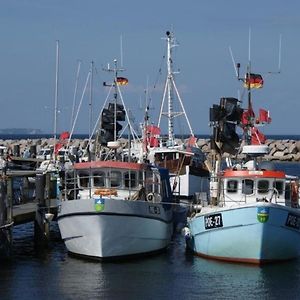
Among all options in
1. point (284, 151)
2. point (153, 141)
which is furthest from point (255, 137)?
point (284, 151)

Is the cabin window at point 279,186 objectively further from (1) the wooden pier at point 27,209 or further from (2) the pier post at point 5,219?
(2) the pier post at point 5,219

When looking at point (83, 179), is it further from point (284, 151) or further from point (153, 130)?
point (284, 151)

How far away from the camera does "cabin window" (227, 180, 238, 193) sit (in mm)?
25125

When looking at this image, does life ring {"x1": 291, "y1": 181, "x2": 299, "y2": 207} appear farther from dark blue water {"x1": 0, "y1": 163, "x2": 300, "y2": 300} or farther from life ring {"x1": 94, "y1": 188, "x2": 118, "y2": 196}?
life ring {"x1": 94, "y1": 188, "x2": 118, "y2": 196}

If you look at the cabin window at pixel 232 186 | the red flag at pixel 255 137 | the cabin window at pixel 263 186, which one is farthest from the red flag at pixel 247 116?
the cabin window at pixel 263 186

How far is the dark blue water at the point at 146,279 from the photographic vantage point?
2073 centimetres

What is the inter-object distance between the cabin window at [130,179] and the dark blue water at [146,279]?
2318mm

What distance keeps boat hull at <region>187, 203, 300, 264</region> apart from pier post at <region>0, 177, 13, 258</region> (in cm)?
573

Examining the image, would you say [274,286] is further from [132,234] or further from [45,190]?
[45,190]

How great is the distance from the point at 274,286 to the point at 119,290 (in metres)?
4.10

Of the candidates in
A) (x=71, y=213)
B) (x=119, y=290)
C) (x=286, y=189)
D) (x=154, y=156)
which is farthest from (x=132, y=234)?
(x=154, y=156)

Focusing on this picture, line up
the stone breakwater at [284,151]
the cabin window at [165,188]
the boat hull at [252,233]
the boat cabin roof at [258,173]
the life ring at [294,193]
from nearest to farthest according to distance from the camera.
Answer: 1. the boat hull at [252,233]
2. the boat cabin roof at [258,173]
3. the life ring at [294,193]
4. the cabin window at [165,188]
5. the stone breakwater at [284,151]

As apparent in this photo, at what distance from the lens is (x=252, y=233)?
76.7 ft

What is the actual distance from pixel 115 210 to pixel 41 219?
516 centimetres
